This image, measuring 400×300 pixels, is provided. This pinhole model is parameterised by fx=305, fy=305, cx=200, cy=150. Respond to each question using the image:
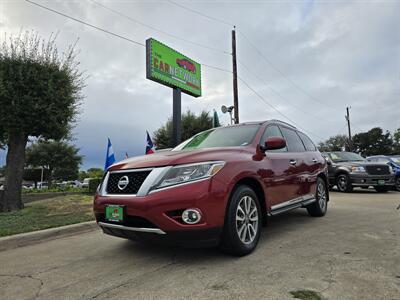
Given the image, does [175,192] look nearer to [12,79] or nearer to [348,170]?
[12,79]

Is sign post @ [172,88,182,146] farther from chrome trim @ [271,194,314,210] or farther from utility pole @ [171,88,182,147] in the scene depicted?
chrome trim @ [271,194,314,210]

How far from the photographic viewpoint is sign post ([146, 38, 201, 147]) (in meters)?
13.2

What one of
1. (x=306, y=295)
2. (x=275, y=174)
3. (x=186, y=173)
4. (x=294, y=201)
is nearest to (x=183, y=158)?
(x=186, y=173)

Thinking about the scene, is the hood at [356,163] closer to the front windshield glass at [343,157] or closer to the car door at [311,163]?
the front windshield glass at [343,157]

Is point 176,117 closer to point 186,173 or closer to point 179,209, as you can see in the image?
point 186,173

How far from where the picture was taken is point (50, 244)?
177 inches

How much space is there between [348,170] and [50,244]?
10.7 metres

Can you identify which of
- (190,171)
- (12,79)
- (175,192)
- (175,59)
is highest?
(175,59)

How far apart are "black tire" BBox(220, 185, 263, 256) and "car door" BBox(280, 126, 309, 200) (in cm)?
123

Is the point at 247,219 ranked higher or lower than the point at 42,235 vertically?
higher

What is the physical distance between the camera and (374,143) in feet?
246

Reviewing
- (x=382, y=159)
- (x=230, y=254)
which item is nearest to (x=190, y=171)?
(x=230, y=254)

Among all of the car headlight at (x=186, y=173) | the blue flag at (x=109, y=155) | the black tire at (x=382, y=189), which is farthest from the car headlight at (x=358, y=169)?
the car headlight at (x=186, y=173)

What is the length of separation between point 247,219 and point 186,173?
965 millimetres
